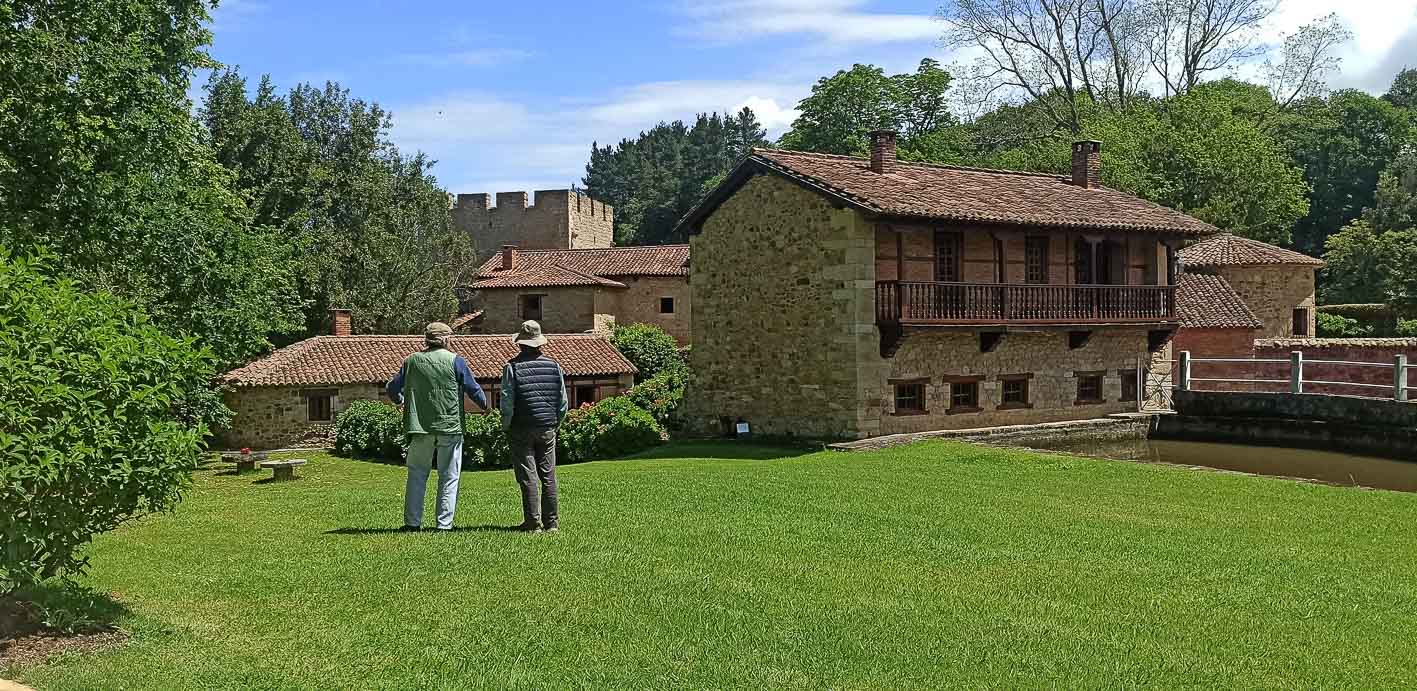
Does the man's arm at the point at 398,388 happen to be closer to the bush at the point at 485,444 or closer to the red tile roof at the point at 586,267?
the bush at the point at 485,444

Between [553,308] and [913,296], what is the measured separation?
23.0 metres

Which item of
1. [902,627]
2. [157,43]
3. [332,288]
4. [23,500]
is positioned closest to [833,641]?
[902,627]

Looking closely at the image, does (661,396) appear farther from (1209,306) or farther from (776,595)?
(776,595)

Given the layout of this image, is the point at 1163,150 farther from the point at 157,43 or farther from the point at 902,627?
the point at 902,627

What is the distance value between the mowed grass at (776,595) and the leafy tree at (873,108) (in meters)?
42.2

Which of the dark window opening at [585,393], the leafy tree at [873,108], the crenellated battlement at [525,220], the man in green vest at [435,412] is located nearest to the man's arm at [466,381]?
the man in green vest at [435,412]

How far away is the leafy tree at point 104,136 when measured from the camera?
675 inches

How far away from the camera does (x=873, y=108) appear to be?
53719mm

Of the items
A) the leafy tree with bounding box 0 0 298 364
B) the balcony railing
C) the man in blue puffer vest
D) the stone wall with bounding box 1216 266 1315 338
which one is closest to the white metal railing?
the balcony railing

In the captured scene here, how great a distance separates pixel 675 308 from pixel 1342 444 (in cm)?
2695

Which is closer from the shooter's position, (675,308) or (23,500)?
(23,500)

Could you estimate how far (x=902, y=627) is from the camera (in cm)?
673

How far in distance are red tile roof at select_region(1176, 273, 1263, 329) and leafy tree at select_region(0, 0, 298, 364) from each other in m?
24.9

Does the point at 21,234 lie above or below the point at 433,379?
above
